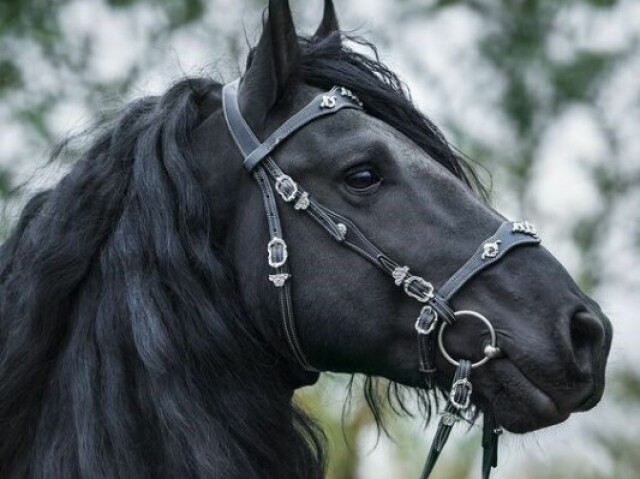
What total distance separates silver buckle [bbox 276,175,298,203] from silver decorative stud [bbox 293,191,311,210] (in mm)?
20

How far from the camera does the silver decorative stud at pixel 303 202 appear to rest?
355 cm

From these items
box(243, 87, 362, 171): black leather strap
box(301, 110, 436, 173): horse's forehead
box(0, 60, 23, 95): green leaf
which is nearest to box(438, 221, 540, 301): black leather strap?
box(301, 110, 436, 173): horse's forehead

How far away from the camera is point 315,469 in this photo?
3725mm

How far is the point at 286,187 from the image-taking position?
3576 millimetres

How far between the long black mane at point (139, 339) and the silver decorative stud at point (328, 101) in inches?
5.4

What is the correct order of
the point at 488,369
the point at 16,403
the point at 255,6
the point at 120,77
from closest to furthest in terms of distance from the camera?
1. the point at 488,369
2. the point at 16,403
3. the point at 120,77
4. the point at 255,6

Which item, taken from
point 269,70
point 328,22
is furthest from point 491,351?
point 328,22

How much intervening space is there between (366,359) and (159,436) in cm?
67

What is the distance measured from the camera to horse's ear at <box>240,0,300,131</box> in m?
3.69

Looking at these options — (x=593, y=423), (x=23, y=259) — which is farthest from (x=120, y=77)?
(x=23, y=259)

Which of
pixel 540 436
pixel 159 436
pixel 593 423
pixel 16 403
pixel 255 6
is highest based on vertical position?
pixel 255 6

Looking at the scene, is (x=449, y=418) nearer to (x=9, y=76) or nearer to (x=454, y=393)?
(x=454, y=393)

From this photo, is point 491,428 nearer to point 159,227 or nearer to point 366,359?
point 366,359

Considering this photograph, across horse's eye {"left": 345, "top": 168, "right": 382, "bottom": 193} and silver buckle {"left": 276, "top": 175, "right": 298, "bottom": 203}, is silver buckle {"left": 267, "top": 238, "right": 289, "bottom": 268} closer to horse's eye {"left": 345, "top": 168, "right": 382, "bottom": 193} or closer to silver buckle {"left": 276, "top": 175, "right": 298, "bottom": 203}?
silver buckle {"left": 276, "top": 175, "right": 298, "bottom": 203}
